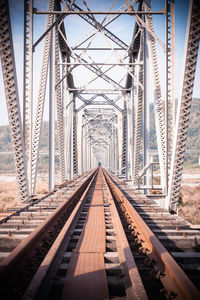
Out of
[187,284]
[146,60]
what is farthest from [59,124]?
[187,284]

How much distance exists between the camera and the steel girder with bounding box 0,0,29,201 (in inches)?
214

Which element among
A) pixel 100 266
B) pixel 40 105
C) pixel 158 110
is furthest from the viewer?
pixel 40 105

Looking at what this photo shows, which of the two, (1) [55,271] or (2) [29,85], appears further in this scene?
(2) [29,85]

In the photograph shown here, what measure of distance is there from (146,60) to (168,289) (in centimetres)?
1063

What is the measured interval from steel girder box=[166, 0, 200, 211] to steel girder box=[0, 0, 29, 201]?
391 cm

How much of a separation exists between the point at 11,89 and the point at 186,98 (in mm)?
4169

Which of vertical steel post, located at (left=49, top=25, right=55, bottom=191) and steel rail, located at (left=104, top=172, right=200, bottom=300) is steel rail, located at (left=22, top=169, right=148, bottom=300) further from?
vertical steel post, located at (left=49, top=25, right=55, bottom=191)

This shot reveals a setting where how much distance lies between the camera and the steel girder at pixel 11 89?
214 inches

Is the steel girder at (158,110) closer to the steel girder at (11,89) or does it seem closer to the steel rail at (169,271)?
the steel girder at (11,89)

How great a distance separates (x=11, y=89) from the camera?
5.78 meters

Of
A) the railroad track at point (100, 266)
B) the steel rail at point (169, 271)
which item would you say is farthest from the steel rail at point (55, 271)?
the steel rail at point (169, 271)

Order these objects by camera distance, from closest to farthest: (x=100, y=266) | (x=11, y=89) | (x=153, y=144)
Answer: (x=100, y=266) → (x=11, y=89) → (x=153, y=144)

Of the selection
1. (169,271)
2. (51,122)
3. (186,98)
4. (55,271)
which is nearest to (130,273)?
(169,271)

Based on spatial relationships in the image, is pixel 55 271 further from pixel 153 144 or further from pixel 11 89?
pixel 153 144
